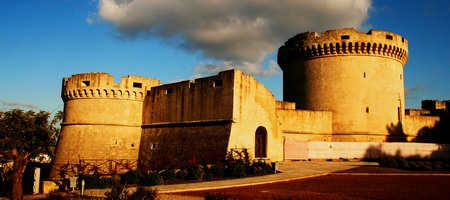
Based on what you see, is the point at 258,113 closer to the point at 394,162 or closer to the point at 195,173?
the point at 195,173

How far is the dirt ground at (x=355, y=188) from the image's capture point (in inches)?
507

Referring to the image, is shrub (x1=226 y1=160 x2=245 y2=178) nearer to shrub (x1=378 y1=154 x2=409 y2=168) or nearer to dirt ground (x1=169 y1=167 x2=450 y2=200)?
dirt ground (x1=169 y1=167 x2=450 y2=200)

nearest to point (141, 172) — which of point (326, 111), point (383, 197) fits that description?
point (383, 197)

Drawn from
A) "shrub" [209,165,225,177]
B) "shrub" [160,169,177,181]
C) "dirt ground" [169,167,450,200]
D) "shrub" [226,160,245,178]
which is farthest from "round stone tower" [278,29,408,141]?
"shrub" [160,169,177,181]

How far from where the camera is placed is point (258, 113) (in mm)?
23953

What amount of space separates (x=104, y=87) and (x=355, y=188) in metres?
18.4

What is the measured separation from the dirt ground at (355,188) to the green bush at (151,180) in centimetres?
278

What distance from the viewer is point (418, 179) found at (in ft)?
57.2

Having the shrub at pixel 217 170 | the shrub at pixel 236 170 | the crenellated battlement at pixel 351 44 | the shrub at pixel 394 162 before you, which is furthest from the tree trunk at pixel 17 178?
the crenellated battlement at pixel 351 44

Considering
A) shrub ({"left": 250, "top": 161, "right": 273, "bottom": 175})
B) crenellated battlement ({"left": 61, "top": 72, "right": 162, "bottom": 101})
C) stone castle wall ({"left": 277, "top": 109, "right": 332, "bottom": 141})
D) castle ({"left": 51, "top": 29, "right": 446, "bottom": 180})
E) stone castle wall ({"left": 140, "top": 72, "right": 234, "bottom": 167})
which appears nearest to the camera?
shrub ({"left": 250, "top": 161, "right": 273, "bottom": 175})

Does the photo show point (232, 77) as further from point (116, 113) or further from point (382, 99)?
point (382, 99)

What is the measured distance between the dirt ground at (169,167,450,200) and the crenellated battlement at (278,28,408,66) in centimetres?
1322

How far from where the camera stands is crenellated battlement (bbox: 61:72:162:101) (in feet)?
86.9

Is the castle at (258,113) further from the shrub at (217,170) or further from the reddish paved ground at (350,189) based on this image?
the reddish paved ground at (350,189)
